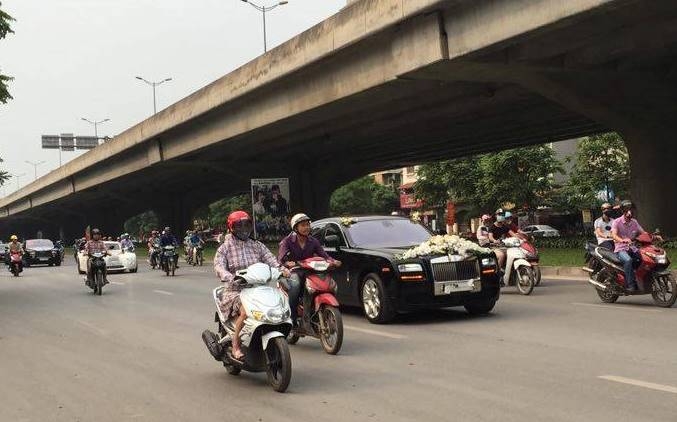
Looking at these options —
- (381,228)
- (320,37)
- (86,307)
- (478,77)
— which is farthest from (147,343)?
(320,37)

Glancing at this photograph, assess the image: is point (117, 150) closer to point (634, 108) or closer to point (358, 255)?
point (634, 108)

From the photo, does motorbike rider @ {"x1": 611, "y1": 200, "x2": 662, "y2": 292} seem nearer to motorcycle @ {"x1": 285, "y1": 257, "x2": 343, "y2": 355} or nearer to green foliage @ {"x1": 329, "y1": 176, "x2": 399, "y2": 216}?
motorcycle @ {"x1": 285, "y1": 257, "x2": 343, "y2": 355}

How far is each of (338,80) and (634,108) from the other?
961cm

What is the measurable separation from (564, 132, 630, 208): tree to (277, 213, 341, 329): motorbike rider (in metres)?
42.4

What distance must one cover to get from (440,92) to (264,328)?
2030 cm

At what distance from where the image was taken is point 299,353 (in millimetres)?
9070

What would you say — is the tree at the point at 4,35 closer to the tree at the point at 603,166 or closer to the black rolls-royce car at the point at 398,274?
the black rolls-royce car at the point at 398,274

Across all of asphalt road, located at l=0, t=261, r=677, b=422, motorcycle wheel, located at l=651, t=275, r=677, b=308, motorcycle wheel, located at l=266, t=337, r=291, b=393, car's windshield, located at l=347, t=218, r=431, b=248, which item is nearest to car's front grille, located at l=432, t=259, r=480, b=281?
asphalt road, located at l=0, t=261, r=677, b=422

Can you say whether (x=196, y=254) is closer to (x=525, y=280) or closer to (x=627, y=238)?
(x=525, y=280)

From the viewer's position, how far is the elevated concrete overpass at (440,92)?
18562mm

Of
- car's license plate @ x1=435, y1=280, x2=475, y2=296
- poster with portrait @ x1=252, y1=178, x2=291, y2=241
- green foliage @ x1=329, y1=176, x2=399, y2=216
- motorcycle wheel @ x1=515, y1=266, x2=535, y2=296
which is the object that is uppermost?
green foliage @ x1=329, y1=176, x2=399, y2=216

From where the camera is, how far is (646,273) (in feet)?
39.0

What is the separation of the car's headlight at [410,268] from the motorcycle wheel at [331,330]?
2.24m

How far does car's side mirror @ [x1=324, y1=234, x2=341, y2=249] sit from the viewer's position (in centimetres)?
1183
